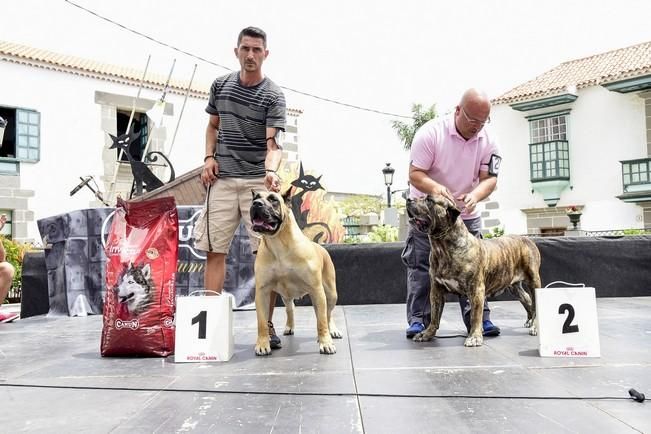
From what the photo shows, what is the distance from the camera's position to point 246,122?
3125 millimetres

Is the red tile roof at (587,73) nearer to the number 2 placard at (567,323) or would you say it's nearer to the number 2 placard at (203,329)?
the number 2 placard at (567,323)

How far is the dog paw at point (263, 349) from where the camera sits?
276 centimetres

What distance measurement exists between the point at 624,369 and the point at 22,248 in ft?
39.0

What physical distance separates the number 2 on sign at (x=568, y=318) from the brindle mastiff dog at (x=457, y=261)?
0.44 m

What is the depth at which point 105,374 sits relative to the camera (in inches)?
93.4

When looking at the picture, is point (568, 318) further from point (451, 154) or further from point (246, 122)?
point (246, 122)

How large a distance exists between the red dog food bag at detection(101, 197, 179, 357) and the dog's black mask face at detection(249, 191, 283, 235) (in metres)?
0.60

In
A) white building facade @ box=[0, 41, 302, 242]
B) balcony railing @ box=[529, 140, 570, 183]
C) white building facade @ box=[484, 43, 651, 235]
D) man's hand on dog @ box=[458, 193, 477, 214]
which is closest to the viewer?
man's hand on dog @ box=[458, 193, 477, 214]

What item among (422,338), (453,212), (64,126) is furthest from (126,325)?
(64,126)

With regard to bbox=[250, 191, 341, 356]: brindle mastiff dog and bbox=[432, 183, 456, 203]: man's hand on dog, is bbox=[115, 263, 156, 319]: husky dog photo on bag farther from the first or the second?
bbox=[432, 183, 456, 203]: man's hand on dog

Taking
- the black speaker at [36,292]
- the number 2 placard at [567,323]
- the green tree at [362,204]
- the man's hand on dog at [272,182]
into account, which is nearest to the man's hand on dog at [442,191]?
the number 2 placard at [567,323]

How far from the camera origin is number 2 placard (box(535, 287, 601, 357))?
101 inches

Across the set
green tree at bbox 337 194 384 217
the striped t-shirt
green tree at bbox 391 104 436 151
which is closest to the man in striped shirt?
the striped t-shirt

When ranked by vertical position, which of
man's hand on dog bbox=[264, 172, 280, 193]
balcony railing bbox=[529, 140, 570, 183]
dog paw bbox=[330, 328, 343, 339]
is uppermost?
balcony railing bbox=[529, 140, 570, 183]
